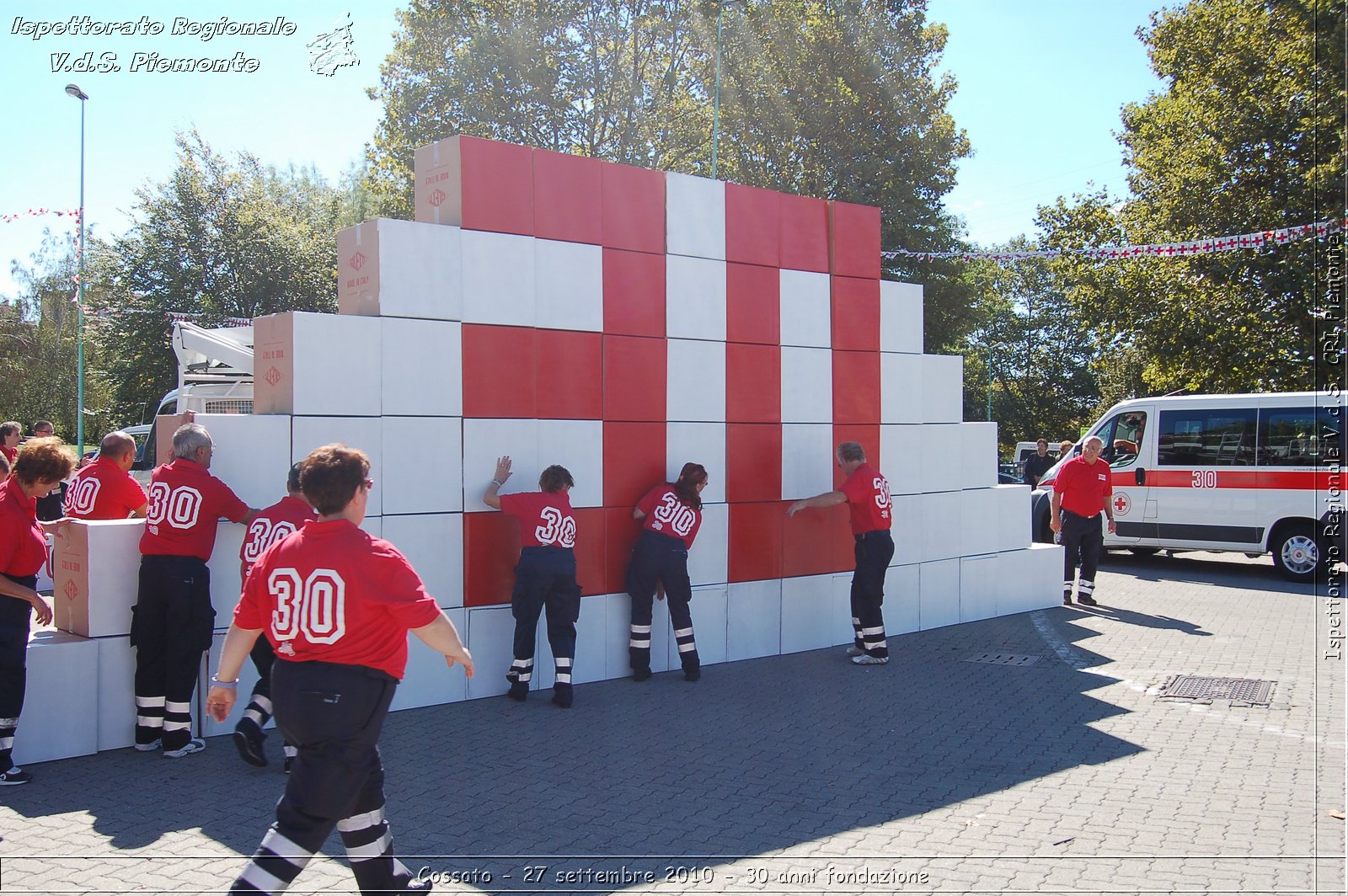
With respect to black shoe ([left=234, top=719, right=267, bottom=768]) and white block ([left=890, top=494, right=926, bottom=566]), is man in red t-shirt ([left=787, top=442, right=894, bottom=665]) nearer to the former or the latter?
white block ([left=890, top=494, right=926, bottom=566])

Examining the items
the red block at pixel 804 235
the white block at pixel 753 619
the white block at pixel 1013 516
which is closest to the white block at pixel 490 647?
the white block at pixel 753 619

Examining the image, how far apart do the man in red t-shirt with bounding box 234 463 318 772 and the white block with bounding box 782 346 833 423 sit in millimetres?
4708

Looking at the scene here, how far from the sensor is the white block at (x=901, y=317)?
9.91 meters

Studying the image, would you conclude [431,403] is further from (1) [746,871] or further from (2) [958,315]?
(2) [958,315]

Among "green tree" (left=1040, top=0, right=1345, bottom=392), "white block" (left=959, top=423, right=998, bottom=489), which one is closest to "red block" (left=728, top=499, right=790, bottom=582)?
"white block" (left=959, top=423, right=998, bottom=489)

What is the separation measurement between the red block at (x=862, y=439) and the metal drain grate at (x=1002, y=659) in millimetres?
1995

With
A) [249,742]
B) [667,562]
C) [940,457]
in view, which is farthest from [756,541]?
[249,742]

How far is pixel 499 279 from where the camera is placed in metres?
7.31

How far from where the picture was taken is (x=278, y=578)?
3416mm

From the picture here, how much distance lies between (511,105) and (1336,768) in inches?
924

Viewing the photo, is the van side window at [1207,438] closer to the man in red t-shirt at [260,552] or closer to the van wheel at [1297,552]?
the van wheel at [1297,552]

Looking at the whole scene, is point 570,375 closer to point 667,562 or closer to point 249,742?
point 667,562

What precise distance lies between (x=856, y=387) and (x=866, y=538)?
1845 millimetres

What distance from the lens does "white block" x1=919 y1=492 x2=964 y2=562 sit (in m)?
10.1
